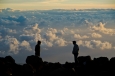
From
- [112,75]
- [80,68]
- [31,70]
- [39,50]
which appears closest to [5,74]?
[31,70]

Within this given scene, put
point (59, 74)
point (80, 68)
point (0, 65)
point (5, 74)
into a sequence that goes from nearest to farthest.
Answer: point (59, 74) → point (5, 74) → point (80, 68) → point (0, 65)

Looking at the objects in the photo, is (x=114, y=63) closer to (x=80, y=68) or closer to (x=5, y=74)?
(x=80, y=68)

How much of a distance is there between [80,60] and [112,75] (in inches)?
402

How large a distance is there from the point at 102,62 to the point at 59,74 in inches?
437

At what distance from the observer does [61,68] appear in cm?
3362

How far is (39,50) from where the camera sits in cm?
3947

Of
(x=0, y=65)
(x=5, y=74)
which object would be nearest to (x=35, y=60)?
(x=0, y=65)

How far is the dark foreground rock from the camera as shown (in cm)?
3462

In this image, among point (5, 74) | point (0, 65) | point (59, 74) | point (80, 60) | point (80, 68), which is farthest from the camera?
point (80, 60)

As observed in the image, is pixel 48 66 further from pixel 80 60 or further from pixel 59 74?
pixel 59 74

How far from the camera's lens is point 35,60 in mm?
41875

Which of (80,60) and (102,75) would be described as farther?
(80,60)

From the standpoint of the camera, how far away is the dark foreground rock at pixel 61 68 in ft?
114

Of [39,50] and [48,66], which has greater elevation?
[39,50]
